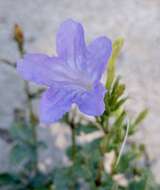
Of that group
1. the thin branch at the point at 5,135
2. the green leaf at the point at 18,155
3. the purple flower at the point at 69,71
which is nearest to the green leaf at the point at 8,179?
the green leaf at the point at 18,155

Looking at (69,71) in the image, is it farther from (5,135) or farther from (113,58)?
(5,135)

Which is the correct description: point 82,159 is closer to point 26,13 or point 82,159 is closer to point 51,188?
point 51,188

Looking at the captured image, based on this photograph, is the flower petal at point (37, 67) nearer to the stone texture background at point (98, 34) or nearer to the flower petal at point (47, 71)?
the flower petal at point (47, 71)

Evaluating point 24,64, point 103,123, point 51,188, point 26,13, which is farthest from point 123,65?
point 24,64

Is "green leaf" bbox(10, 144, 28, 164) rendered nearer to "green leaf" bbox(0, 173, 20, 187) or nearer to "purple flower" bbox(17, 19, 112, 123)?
"green leaf" bbox(0, 173, 20, 187)

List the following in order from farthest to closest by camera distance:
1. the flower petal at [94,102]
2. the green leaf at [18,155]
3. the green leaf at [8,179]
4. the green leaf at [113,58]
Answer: the green leaf at [8,179] → the green leaf at [18,155] → the green leaf at [113,58] → the flower petal at [94,102]

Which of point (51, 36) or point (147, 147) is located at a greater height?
point (51, 36)
